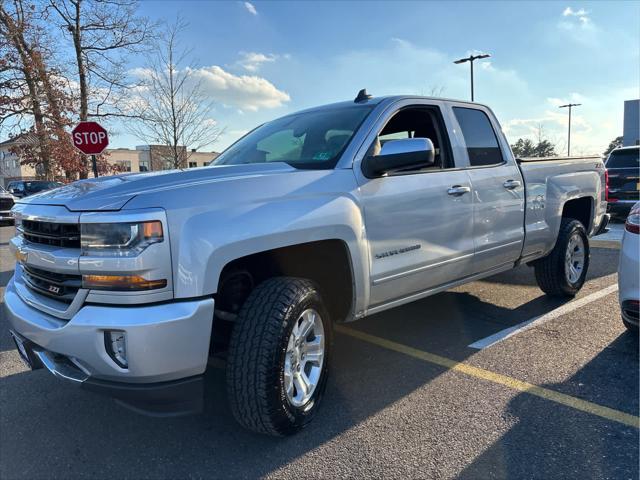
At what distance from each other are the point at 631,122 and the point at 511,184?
134 ft

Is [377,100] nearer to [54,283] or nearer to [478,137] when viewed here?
[478,137]

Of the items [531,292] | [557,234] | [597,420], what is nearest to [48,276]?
[597,420]

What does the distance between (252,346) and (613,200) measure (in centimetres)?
1072

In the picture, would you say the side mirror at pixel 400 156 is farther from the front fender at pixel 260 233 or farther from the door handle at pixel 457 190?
the door handle at pixel 457 190

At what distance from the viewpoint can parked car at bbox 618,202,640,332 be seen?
3.38m

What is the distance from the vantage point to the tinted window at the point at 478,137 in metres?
4.17

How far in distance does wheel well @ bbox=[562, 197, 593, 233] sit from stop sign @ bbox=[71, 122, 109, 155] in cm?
1006

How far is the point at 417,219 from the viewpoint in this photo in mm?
3389

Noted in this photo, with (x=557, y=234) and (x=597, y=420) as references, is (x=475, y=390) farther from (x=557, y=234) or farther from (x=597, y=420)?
(x=557, y=234)

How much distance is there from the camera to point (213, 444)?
8.69ft

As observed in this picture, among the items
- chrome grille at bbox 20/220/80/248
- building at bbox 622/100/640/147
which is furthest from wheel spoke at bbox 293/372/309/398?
building at bbox 622/100/640/147

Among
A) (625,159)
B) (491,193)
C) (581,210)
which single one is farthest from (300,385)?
(625,159)

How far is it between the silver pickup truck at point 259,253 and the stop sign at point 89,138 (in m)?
8.70

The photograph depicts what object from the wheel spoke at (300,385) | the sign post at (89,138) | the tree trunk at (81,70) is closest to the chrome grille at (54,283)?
the wheel spoke at (300,385)
